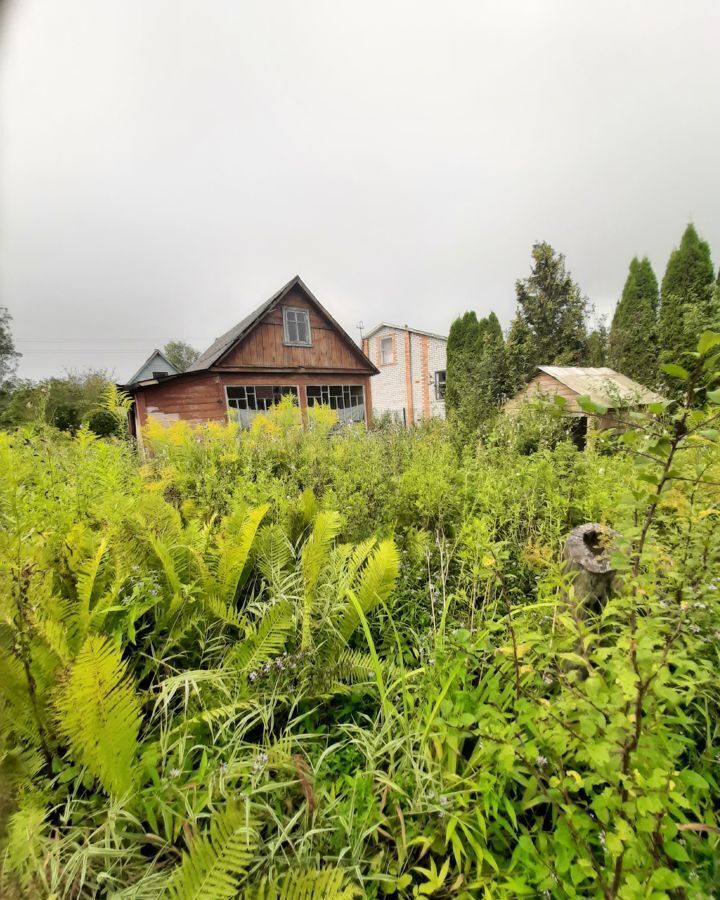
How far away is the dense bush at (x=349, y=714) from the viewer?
783mm

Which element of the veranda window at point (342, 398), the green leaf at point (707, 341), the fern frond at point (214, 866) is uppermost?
the veranda window at point (342, 398)

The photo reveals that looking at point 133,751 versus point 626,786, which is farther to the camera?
point 133,751

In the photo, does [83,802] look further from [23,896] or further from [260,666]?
[260,666]

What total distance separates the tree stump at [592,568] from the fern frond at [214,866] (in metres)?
1.12

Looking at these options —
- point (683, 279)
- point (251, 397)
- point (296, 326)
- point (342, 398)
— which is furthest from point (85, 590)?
point (683, 279)

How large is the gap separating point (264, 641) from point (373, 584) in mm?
478

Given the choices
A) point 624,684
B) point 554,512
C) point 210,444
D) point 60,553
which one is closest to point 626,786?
point 624,684

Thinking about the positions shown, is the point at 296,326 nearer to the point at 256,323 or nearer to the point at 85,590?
the point at 256,323

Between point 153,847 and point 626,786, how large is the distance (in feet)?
3.74

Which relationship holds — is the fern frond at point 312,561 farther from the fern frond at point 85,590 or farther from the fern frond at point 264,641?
the fern frond at point 85,590

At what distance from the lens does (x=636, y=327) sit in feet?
43.3

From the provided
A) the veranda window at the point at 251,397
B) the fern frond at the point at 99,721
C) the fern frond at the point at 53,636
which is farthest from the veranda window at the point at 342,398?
the fern frond at the point at 99,721

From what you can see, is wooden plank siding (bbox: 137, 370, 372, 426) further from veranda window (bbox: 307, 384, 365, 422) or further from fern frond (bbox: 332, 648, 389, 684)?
fern frond (bbox: 332, 648, 389, 684)

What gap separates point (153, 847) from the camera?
3.16 feet
